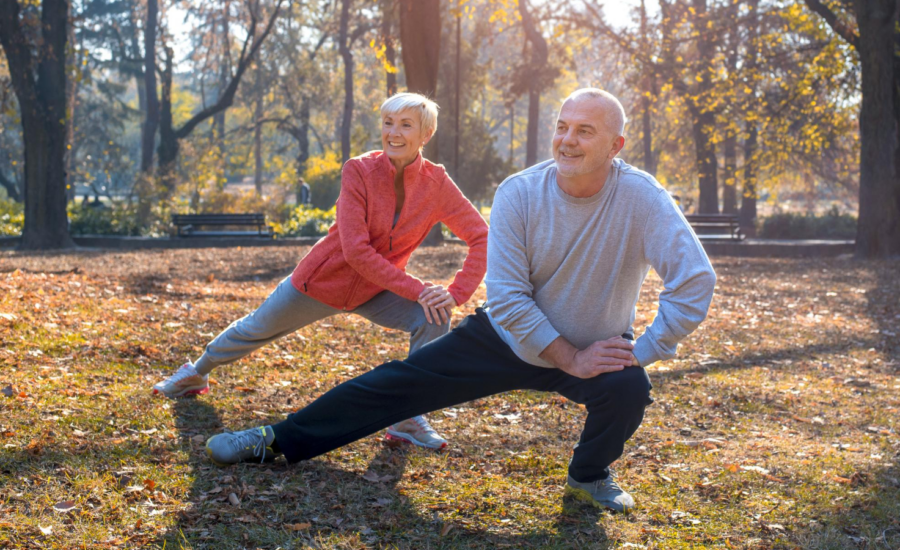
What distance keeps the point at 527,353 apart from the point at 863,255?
1510cm

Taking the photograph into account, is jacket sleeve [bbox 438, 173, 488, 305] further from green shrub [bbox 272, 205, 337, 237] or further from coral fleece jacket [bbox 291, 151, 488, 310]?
green shrub [bbox 272, 205, 337, 237]

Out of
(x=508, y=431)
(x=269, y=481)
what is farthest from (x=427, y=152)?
(x=269, y=481)

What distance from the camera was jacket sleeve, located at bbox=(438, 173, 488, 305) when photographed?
4.39 meters

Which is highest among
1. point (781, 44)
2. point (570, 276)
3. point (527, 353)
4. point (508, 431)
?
point (781, 44)

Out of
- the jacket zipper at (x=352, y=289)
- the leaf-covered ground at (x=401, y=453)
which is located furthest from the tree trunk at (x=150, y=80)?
the jacket zipper at (x=352, y=289)

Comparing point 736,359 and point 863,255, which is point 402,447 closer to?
point 736,359

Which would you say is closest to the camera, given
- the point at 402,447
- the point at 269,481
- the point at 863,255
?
the point at 269,481

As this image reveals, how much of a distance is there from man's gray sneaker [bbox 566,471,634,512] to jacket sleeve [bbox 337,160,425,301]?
4.01ft

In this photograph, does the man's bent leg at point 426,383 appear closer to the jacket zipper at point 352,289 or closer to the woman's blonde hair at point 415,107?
the jacket zipper at point 352,289

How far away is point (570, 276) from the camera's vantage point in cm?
348

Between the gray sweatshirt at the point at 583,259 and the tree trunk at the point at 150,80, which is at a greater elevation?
the tree trunk at the point at 150,80

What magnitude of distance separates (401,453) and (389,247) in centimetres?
113

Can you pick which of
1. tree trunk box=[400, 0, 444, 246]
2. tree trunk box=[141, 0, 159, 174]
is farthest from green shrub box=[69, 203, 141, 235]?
tree trunk box=[400, 0, 444, 246]

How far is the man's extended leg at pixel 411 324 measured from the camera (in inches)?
171
